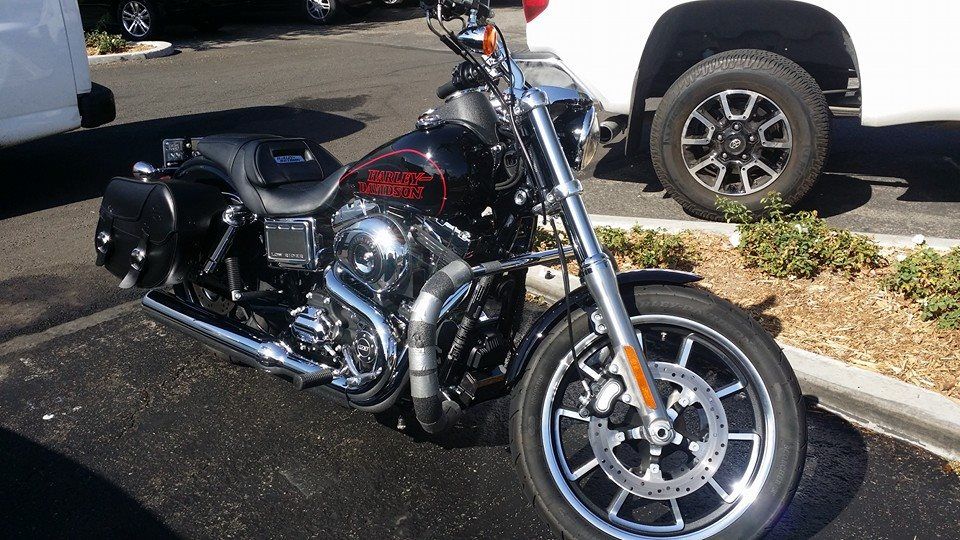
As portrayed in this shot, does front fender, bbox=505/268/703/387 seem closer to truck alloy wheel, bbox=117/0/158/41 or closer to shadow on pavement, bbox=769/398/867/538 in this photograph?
shadow on pavement, bbox=769/398/867/538

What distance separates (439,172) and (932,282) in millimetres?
2656

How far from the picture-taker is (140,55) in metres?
13.5

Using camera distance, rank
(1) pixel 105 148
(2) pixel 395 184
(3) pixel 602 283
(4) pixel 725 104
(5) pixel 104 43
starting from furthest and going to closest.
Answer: (5) pixel 104 43 → (1) pixel 105 148 → (4) pixel 725 104 → (2) pixel 395 184 → (3) pixel 602 283

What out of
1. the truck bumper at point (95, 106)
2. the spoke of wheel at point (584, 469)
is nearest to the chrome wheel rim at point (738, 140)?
the spoke of wheel at point (584, 469)

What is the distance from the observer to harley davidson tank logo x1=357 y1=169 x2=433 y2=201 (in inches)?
128

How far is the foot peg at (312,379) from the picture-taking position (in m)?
3.59

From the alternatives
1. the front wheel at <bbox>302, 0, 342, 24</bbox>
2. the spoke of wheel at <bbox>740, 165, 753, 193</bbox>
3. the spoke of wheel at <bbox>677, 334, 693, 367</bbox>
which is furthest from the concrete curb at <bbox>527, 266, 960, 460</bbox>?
the front wheel at <bbox>302, 0, 342, 24</bbox>

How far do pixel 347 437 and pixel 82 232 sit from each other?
11.3 feet

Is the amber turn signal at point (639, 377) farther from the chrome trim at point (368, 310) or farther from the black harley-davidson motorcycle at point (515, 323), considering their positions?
the chrome trim at point (368, 310)

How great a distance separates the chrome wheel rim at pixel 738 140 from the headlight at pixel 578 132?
110 inches

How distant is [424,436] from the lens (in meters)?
3.87

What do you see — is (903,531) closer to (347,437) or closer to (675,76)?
(347,437)

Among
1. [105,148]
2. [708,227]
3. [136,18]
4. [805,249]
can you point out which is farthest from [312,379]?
[136,18]

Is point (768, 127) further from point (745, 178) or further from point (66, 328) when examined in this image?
point (66, 328)
